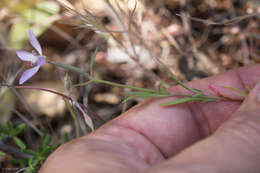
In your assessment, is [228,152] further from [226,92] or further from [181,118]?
[226,92]

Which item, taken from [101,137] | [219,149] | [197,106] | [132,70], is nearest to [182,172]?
[219,149]

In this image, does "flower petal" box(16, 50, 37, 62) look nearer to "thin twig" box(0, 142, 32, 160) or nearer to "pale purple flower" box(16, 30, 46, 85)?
A: "pale purple flower" box(16, 30, 46, 85)

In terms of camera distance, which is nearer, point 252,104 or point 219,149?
point 219,149

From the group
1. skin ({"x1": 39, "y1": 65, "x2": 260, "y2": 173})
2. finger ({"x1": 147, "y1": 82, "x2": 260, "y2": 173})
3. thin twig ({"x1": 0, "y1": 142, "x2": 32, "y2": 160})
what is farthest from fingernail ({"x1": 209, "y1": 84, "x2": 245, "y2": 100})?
thin twig ({"x1": 0, "y1": 142, "x2": 32, "y2": 160})

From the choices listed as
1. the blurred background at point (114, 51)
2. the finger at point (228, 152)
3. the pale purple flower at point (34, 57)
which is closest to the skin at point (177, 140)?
the finger at point (228, 152)

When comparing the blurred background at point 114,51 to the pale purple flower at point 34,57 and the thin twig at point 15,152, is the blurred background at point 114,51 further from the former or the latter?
the pale purple flower at point 34,57

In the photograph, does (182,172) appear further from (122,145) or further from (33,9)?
(33,9)

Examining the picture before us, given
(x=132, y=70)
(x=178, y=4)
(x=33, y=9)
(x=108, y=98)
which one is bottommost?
(x=108, y=98)
